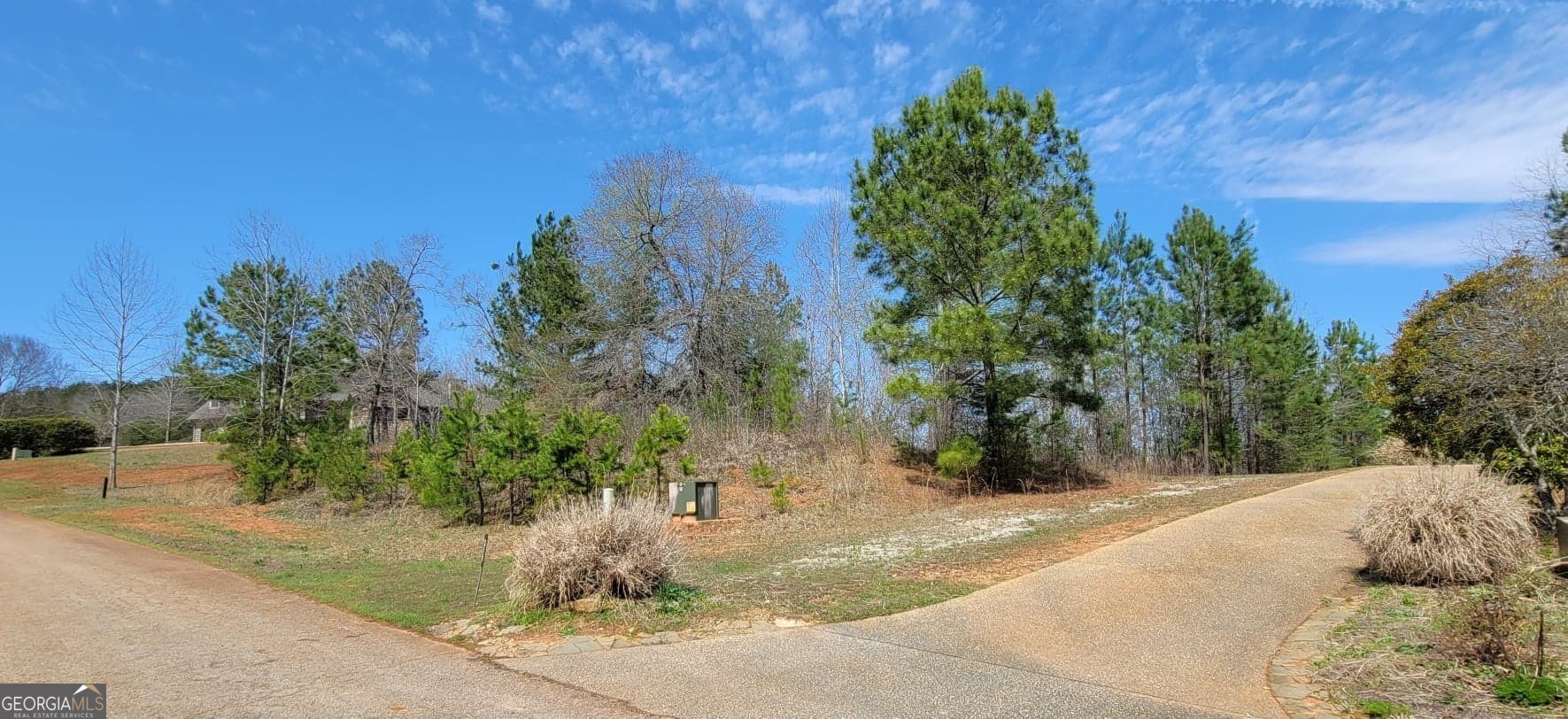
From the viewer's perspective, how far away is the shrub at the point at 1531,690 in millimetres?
4164

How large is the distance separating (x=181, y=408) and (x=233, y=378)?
3050 cm

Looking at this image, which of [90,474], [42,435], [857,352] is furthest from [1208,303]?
[42,435]

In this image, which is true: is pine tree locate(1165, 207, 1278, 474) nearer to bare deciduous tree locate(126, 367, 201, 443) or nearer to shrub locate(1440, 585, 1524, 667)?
shrub locate(1440, 585, 1524, 667)

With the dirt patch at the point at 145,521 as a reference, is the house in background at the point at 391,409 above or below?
above

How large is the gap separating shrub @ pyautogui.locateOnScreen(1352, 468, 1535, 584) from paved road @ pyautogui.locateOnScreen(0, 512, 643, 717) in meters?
7.01

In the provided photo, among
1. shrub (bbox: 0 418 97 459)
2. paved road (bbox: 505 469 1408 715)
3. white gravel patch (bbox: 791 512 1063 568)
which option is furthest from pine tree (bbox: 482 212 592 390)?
shrub (bbox: 0 418 97 459)

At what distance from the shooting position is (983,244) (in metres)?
17.3

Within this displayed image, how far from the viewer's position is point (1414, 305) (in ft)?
38.2

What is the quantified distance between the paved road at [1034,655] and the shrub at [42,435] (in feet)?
170

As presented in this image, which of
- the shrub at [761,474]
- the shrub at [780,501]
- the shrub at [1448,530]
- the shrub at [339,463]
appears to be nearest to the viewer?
the shrub at [1448,530]

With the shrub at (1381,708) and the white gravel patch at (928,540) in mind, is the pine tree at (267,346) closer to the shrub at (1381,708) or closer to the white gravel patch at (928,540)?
the white gravel patch at (928,540)

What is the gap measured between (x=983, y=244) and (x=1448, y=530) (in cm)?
1117

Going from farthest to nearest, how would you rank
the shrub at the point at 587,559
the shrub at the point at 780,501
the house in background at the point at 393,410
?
the house in background at the point at 393,410
the shrub at the point at 780,501
the shrub at the point at 587,559

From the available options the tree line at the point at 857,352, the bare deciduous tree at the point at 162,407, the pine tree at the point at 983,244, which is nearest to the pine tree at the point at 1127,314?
the tree line at the point at 857,352
